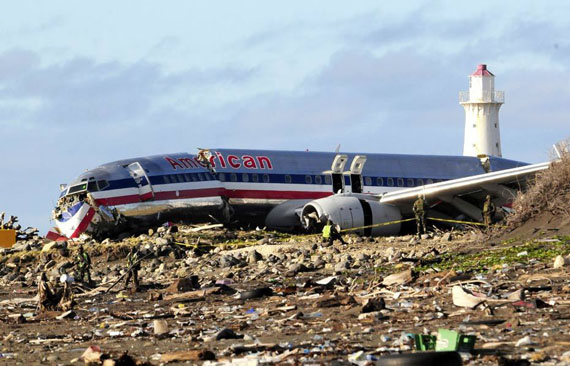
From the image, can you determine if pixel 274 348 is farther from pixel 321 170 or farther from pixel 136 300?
pixel 321 170

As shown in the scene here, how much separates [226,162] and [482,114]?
99.3ft

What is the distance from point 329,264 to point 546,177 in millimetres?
5748

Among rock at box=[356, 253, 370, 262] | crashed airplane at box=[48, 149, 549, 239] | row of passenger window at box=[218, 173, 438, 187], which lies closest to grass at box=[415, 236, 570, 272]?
rock at box=[356, 253, 370, 262]

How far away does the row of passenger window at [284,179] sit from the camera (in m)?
35.4

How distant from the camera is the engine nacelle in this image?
34375mm

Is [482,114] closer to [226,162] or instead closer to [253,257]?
[226,162]

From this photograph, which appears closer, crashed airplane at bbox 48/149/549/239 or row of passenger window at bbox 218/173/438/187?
crashed airplane at bbox 48/149/549/239

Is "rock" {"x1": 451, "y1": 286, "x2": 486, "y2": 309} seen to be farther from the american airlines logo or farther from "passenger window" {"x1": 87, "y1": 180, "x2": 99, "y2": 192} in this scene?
the american airlines logo

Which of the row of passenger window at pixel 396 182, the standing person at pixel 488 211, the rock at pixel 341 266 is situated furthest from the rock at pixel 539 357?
the row of passenger window at pixel 396 182

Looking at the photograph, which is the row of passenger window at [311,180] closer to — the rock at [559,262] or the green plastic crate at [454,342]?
the rock at [559,262]

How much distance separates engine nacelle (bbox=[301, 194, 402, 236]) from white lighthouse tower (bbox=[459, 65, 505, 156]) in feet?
91.9

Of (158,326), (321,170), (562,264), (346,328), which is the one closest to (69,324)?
(158,326)

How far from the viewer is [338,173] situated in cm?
3869

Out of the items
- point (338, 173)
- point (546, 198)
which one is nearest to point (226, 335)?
point (546, 198)
